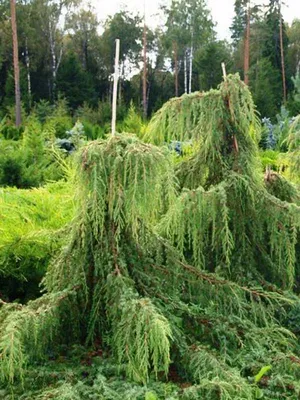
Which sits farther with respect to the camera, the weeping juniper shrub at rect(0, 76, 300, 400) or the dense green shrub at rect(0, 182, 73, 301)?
the dense green shrub at rect(0, 182, 73, 301)

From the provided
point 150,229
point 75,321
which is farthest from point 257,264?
point 75,321

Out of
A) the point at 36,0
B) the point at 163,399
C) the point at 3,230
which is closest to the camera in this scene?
the point at 163,399

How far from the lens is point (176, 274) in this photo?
9.75 feet

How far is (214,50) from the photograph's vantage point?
25.4 meters

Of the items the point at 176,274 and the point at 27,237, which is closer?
the point at 176,274

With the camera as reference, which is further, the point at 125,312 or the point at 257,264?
the point at 257,264

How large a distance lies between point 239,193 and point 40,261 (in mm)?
1568

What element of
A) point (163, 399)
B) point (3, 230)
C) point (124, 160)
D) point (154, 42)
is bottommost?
point (163, 399)

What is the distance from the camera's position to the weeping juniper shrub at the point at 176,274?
244 cm

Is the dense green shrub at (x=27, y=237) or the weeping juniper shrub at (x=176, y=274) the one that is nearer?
the weeping juniper shrub at (x=176, y=274)

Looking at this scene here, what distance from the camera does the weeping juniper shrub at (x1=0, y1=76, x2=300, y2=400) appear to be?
8.01ft

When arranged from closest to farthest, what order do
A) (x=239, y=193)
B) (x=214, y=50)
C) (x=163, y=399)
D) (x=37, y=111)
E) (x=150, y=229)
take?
(x=163, y=399), (x=150, y=229), (x=239, y=193), (x=37, y=111), (x=214, y=50)

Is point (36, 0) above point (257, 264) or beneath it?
above

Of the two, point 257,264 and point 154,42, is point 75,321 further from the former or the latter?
point 154,42
